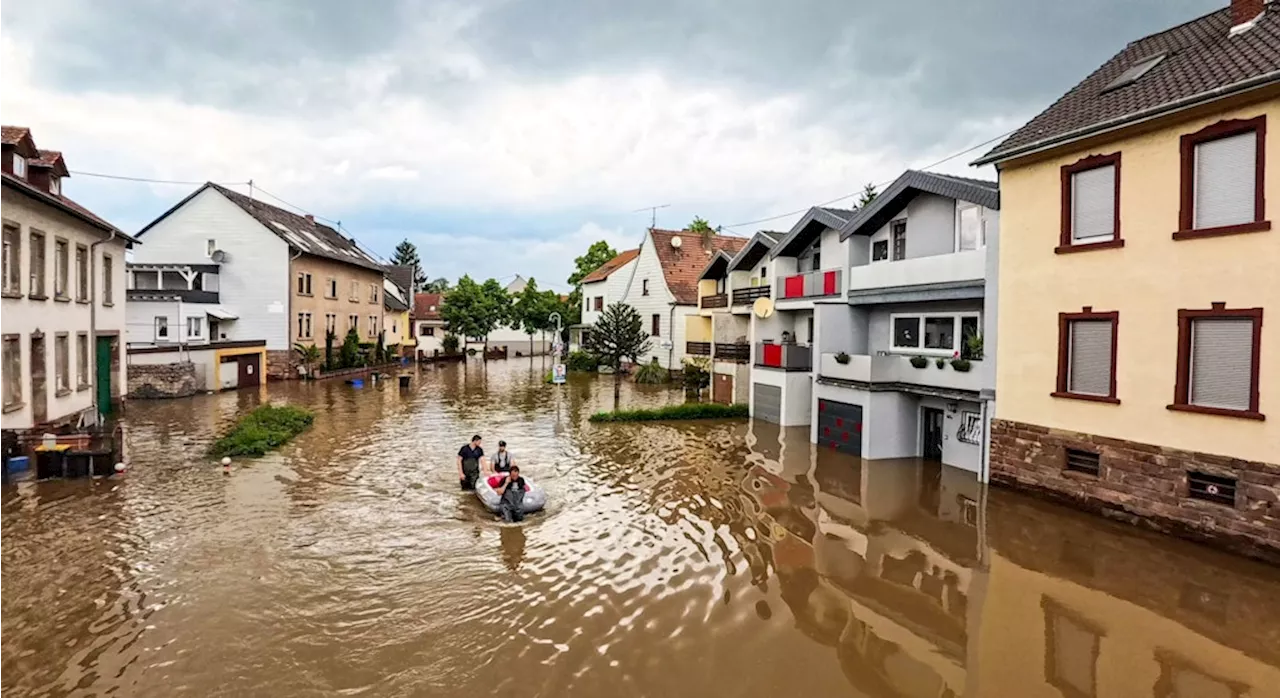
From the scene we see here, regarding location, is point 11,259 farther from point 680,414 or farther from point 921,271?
point 921,271

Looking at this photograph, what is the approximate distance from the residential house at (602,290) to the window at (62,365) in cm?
3258

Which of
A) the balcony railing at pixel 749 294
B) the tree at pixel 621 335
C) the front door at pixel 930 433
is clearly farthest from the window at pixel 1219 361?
the tree at pixel 621 335

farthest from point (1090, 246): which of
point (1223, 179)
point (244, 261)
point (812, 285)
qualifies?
point (244, 261)

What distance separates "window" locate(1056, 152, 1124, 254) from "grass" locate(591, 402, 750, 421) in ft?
47.6

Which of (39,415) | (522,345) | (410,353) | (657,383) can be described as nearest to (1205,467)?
(39,415)

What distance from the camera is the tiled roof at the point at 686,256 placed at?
43.5 meters

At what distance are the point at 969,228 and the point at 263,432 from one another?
20197mm

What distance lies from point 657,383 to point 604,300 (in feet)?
44.7

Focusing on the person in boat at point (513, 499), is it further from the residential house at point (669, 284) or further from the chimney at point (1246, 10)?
the residential house at point (669, 284)

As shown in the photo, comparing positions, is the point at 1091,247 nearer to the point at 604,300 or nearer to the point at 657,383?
the point at 657,383

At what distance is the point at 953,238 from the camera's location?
58.5 ft

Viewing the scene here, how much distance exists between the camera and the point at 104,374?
83.4ft

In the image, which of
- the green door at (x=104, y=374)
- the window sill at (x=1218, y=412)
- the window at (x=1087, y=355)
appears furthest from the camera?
the green door at (x=104, y=374)

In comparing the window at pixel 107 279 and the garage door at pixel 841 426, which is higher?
the window at pixel 107 279
